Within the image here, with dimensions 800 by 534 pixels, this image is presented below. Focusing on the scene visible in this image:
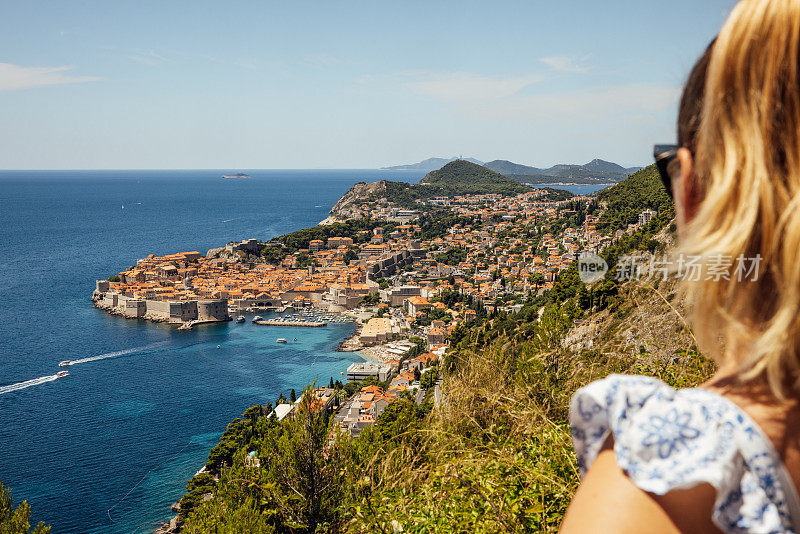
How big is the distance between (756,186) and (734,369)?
4.3 inches

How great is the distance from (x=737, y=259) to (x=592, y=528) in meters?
0.18

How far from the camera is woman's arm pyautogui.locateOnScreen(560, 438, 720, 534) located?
29cm

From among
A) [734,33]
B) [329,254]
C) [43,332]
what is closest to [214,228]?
[329,254]

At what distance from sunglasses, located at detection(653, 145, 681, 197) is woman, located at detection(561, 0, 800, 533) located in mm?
27

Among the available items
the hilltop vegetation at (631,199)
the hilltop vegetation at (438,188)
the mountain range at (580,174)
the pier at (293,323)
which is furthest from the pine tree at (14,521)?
A: the mountain range at (580,174)

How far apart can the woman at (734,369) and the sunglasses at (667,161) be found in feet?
0.09

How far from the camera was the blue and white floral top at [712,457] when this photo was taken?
0.97 feet

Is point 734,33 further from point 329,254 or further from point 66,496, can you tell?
point 329,254

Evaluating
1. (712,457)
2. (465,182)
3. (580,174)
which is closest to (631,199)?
(712,457)

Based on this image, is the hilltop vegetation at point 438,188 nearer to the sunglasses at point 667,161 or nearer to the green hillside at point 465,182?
the green hillside at point 465,182

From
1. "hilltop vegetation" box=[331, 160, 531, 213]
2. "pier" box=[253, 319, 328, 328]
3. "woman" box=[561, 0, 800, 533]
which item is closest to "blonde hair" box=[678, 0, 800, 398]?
"woman" box=[561, 0, 800, 533]

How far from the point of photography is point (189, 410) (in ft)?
51.0

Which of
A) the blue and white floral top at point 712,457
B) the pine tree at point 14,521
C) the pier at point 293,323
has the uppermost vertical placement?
the blue and white floral top at point 712,457

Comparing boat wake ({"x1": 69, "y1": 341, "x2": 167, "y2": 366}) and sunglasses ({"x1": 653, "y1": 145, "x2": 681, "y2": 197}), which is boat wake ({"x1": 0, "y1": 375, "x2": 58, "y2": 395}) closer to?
boat wake ({"x1": 69, "y1": 341, "x2": 167, "y2": 366})
